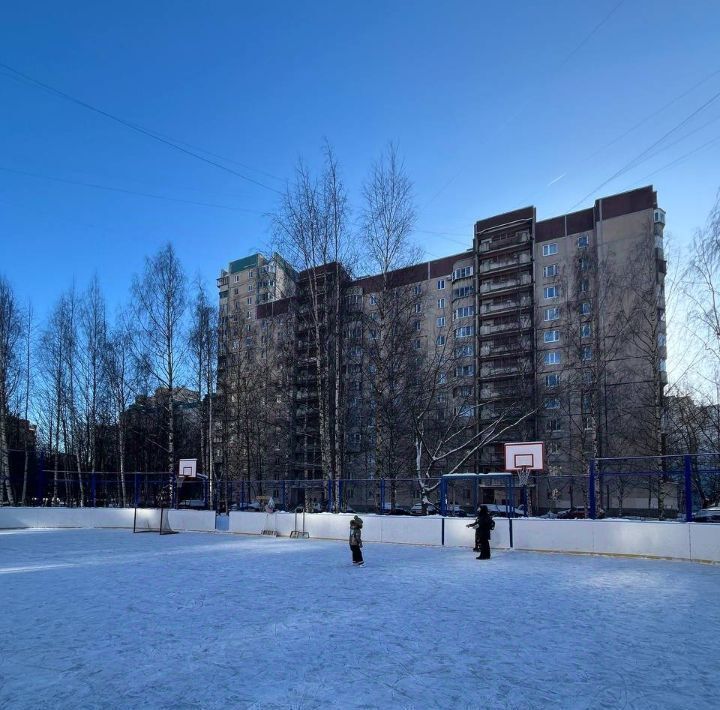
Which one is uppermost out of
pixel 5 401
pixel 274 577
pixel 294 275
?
pixel 294 275

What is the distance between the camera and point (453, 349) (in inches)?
1132

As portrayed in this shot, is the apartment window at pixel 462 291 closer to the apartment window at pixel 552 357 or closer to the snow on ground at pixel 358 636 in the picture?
the apartment window at pixel 552 357

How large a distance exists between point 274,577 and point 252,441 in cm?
3221

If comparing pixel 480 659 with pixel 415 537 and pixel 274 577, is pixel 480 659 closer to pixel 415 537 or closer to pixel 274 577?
pixel 274 577

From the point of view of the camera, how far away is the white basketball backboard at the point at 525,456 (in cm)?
2000

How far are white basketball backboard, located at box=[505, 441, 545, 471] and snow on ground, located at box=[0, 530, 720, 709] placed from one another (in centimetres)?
609

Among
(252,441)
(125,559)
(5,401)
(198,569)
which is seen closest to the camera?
(198,569)

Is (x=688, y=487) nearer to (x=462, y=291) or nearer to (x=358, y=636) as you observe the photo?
(x=358, y=636)

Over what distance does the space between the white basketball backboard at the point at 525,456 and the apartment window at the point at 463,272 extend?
40.5 meters

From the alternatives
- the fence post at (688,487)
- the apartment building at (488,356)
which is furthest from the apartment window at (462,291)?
the fence post at (688,487)

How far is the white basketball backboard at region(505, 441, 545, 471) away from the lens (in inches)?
787

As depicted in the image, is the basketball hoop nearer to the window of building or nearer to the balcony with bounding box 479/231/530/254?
the window of building

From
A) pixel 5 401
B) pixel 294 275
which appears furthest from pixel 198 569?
pixel 5 401

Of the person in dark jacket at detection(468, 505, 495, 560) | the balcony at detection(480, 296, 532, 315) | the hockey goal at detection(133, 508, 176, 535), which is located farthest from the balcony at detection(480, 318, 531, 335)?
the person in dark jacket at detection(468, 505, 495, 560)
